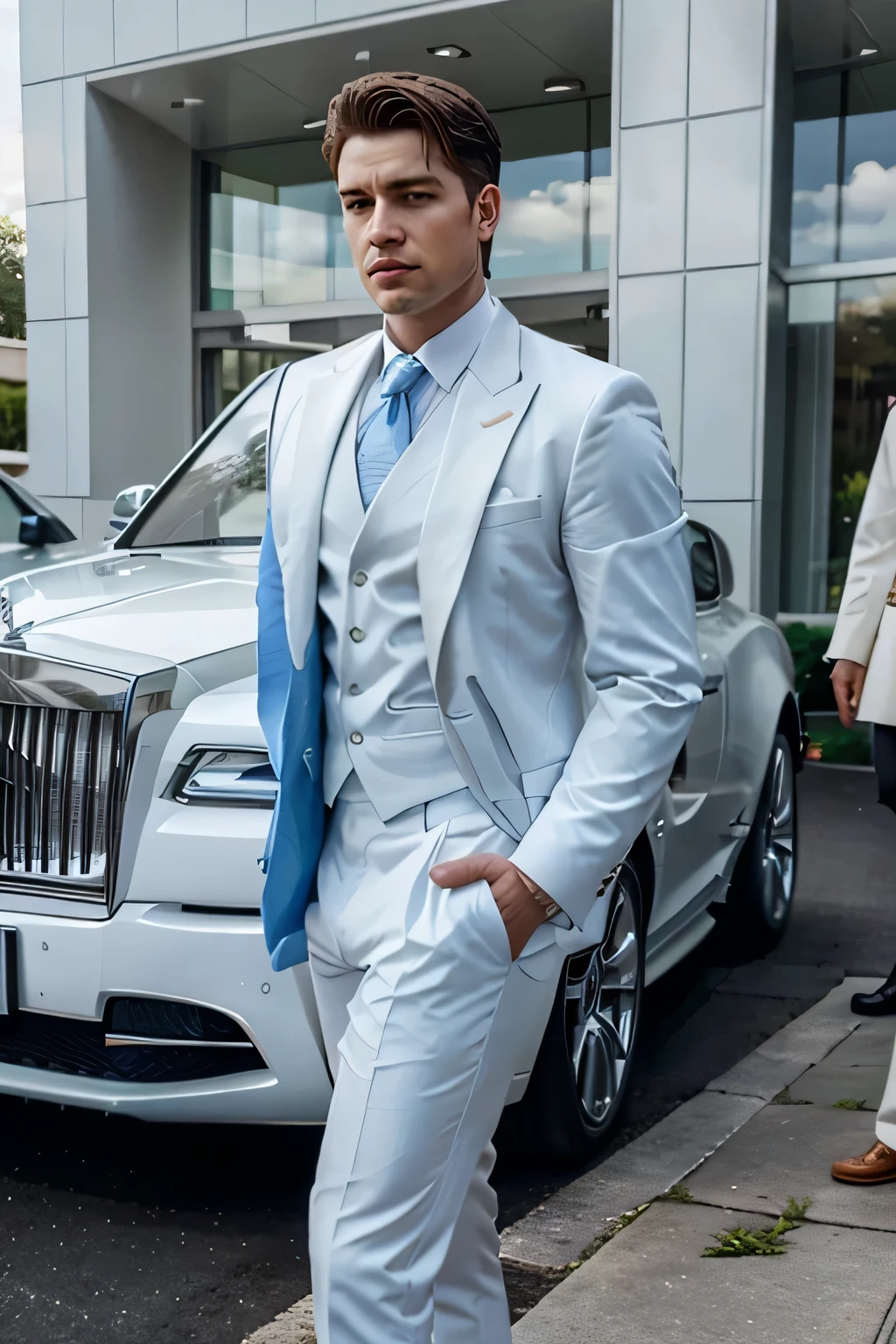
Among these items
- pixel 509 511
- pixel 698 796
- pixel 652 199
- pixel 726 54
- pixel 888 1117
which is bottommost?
pixel 888 1117

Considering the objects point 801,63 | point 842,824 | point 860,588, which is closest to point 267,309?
point 801,63

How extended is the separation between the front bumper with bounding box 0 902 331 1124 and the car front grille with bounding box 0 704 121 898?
138 millimetres

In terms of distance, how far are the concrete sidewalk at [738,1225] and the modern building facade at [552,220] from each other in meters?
6.35

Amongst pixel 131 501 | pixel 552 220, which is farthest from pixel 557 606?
pixel 552 220

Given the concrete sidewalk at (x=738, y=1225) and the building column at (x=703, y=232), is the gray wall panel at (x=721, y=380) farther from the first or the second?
the concrete sidewalk at (x=738, y=1225)

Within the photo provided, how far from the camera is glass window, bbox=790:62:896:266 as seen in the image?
10.6m

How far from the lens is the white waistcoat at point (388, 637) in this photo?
6.07 feet

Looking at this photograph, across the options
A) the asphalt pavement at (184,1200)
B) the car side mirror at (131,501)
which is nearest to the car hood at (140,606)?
the car side mirror at (131,501)

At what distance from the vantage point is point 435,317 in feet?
6.34

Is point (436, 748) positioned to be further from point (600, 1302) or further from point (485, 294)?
point (600, 1302)

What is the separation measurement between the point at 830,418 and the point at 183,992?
874 cm

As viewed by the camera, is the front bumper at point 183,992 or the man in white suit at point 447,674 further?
the front bumper at point 183,992

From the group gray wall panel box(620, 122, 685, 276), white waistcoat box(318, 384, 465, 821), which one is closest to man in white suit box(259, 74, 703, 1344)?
white waistcoat box(318, 384, 465, 821)

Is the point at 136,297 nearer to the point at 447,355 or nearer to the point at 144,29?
the point at 144,29
